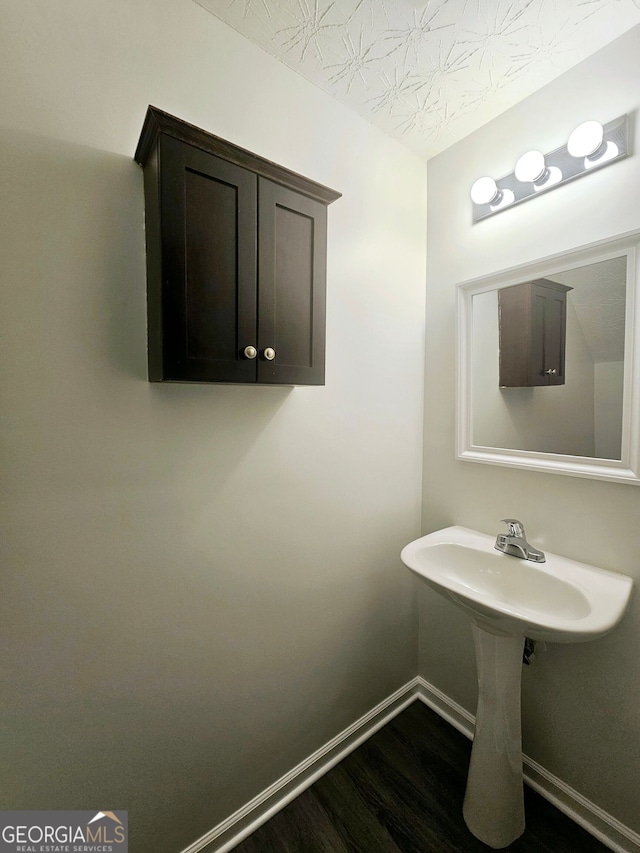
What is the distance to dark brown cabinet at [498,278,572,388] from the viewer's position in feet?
4.33

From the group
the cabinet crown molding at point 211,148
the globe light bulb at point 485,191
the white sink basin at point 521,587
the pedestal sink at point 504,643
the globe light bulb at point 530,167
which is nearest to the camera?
the cabinet crown molding at point 211,148

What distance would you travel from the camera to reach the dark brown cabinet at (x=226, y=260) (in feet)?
2.86

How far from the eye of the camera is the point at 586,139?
1.16 metres

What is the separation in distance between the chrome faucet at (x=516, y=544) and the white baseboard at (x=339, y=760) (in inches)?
32.9

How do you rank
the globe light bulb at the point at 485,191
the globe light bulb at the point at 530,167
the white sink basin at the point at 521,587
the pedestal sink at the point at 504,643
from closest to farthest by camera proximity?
1. the white sink basin at the point at 521,587
2. the pedestal sink at the point at 504,643
3. the globe light bulb at the point at 530,167
4. the globe light bulb at the point at 485,191

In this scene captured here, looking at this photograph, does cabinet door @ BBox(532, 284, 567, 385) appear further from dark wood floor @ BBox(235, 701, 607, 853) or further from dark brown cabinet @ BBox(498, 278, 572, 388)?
dark wood floor @ BBox(235, 701, 607, 853)

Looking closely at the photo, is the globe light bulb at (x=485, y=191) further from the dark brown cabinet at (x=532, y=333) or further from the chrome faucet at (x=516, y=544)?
the chrome faucet at (x=516, y=544)

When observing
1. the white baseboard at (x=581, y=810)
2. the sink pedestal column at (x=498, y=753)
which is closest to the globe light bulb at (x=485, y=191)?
the sink pedestal column at (x=498, y=753)

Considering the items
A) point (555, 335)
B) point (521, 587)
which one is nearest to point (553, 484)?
point (521, 587)

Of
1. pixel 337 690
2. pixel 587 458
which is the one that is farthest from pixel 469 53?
pixel 337 690

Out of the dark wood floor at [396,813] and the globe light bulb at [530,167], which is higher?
the globe light bulb at [530,167]

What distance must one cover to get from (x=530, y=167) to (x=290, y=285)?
102 cm

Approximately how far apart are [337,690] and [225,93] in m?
2.22

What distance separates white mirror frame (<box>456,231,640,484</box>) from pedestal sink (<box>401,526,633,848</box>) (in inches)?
13.6
